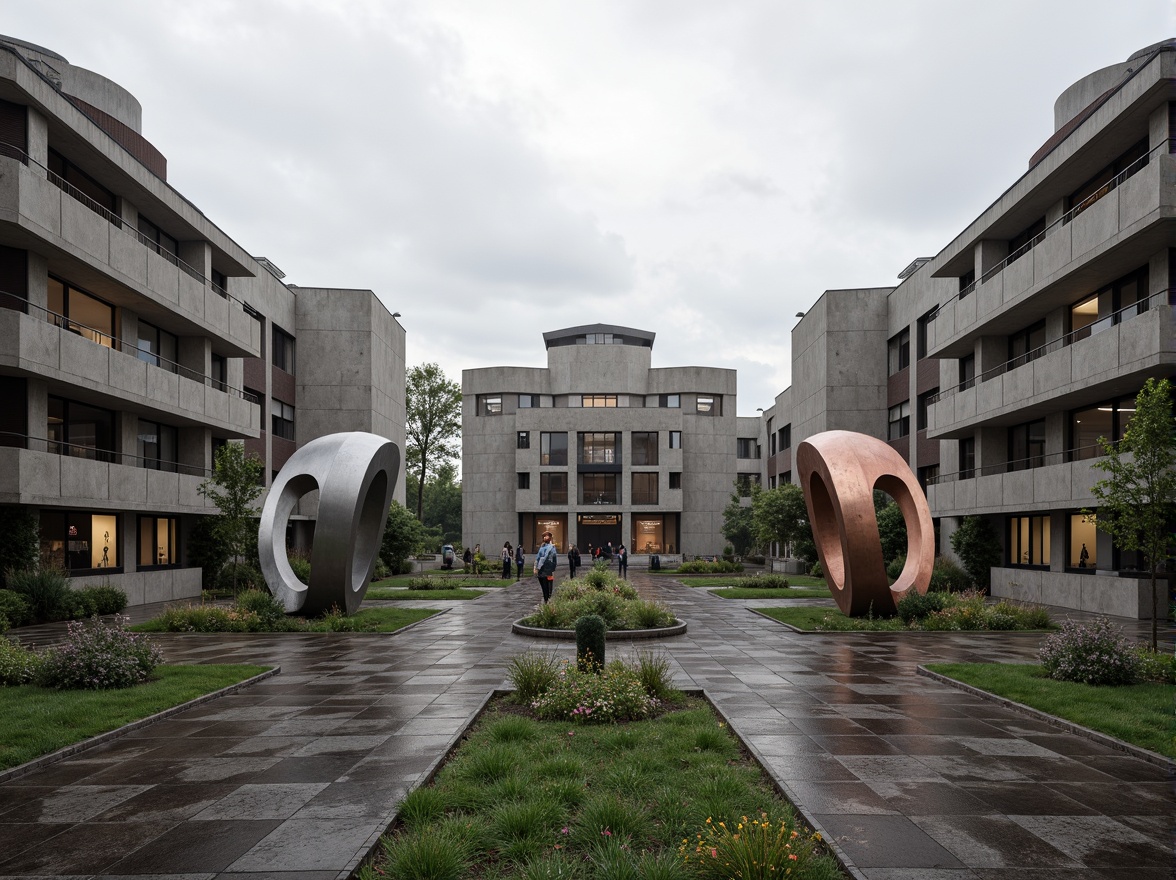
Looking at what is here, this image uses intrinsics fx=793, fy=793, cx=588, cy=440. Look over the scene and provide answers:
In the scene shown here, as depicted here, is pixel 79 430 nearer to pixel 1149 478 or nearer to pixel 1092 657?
pixel 1092 657

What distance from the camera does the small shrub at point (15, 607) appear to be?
18797 mm

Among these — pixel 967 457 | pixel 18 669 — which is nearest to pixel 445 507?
pixel 967 457

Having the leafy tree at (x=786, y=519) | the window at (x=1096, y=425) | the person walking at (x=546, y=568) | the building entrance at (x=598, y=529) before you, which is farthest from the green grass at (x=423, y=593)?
the building entrance at (x=598, y=529)

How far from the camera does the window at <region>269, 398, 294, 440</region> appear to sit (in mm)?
45112

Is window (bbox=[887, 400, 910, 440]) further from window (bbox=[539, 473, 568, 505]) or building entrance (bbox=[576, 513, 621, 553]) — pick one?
window (bbox=[539, 473, 568, 505])

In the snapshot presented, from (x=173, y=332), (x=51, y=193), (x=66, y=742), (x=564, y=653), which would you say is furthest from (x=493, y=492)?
(x=66, y=742)

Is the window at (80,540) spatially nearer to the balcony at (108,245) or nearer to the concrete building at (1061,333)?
the balcony at (108,245)

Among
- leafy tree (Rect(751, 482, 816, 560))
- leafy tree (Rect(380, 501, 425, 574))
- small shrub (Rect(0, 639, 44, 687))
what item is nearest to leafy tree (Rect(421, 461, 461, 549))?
leafy tree (Rect(380, 501, 425, 574))

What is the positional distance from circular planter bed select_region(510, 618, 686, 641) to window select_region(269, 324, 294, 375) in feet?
107

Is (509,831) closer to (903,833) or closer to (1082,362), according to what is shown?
(903,833)

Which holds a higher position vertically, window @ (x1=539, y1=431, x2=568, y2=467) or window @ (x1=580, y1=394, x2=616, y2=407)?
window @ (x1=580, y1=394, x2=616, y2=407)

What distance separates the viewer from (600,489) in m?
66.4

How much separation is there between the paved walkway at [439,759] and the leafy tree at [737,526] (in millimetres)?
47930

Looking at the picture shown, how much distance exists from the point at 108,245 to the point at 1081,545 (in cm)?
3277
